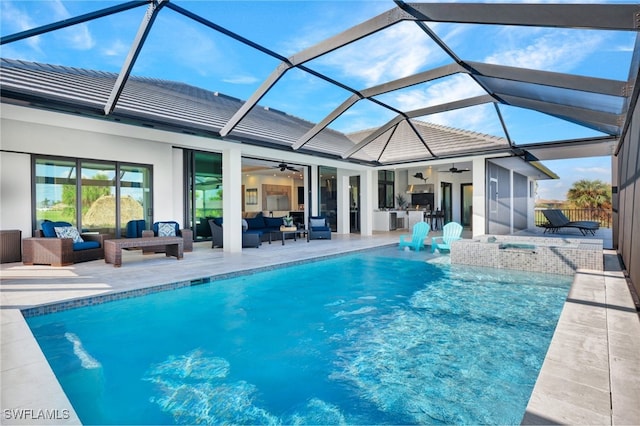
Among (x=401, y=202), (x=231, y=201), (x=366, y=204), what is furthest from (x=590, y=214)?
(x=231, y=201)

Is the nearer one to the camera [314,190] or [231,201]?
[231,201]

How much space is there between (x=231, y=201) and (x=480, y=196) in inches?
286

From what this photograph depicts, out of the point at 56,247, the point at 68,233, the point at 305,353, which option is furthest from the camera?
the point at 68,233

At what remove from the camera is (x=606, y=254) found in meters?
7.51

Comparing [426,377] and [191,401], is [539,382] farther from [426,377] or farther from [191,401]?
[191,401]

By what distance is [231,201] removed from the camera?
27.6 ft

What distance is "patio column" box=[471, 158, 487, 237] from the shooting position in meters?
9.98

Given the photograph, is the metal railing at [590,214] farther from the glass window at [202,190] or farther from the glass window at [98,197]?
the glass window at [98,197]

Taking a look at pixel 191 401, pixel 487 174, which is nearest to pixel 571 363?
pixel 191 401

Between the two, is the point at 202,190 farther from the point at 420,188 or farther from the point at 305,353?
the point at 420,188

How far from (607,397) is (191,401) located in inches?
104

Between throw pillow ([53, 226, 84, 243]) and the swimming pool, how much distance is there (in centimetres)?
346

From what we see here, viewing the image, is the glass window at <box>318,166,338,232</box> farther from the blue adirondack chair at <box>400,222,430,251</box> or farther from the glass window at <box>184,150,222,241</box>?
the blue adirondack chair at <box>400,222,430,251</box>

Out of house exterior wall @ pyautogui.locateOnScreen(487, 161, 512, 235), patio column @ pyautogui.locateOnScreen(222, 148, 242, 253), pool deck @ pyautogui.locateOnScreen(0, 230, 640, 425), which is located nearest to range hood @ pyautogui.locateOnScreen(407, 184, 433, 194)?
house exterior wall @ pyautogui.locateOnScreen(487, 161, 512, 235)
